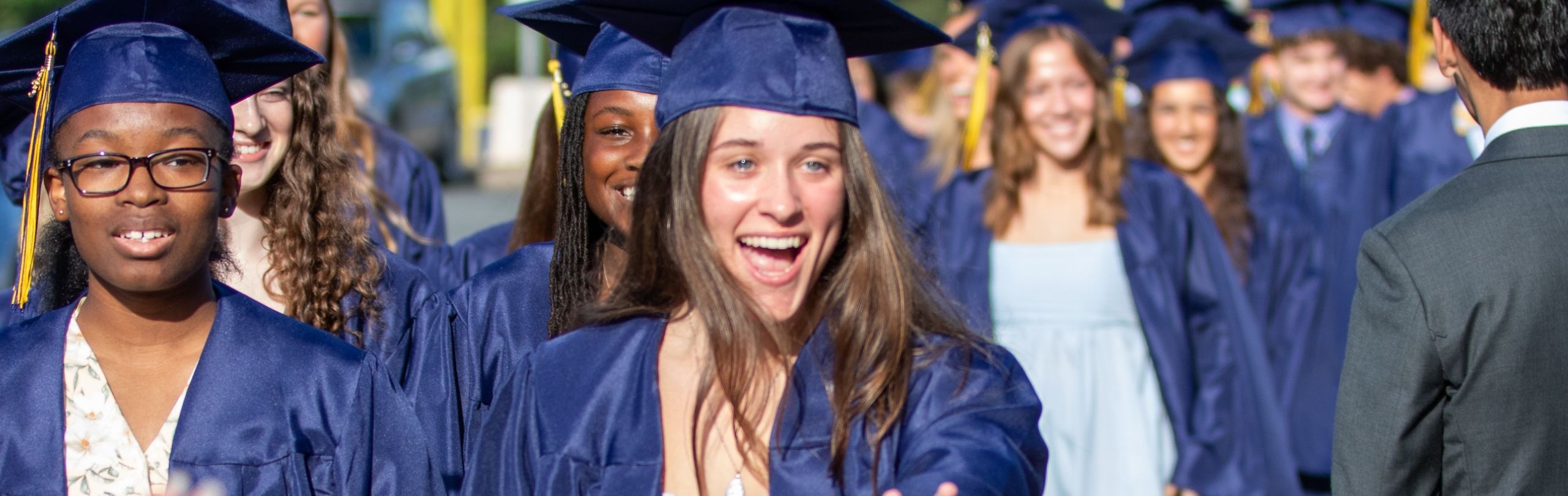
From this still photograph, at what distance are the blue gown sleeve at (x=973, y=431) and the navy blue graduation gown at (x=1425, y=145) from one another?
569 centimetres

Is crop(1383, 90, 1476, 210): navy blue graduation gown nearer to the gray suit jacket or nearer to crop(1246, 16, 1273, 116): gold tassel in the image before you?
crop(1246, 16, 1273, 116): gold tassel

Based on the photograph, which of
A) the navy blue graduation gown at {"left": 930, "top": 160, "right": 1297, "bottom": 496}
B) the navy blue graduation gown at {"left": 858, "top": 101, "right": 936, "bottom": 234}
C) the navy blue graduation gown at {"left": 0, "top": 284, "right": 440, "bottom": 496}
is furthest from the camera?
the navy blue graduation gown at {"left": 858, "top": 101, "right": 936, "bottom": 234}

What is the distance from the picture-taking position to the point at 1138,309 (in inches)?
205

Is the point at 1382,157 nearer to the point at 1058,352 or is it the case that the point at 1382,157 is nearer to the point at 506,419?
the point at 1058,352

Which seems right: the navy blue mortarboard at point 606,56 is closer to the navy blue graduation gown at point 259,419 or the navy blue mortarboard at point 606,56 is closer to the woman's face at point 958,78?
the navy blue graduation gown at point 259,419

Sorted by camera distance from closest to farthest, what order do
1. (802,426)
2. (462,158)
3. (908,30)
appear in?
(802,426)
(908,30)
(462,158)

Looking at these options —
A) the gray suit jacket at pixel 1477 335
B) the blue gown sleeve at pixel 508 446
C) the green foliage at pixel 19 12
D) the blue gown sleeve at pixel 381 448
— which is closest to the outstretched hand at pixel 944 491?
the blue gown sleeve at pixel 508 446

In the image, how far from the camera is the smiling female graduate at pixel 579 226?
3.41m

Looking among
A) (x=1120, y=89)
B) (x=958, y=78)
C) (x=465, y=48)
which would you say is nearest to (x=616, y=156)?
(x=1120, y=89)

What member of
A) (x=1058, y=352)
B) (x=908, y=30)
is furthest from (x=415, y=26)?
(x=908, y=30)

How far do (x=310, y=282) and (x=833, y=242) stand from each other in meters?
1.53

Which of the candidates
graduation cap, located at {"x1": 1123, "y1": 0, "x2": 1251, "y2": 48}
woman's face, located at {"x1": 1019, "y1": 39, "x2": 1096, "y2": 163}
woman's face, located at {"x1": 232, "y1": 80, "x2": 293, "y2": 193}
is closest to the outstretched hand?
woman's face, located at {"x1": 232, "y1": 80, "x2": 293, "y2": 193}

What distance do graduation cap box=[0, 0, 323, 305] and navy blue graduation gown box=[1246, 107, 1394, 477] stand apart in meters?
5.09

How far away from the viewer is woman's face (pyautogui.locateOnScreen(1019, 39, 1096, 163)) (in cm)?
548
